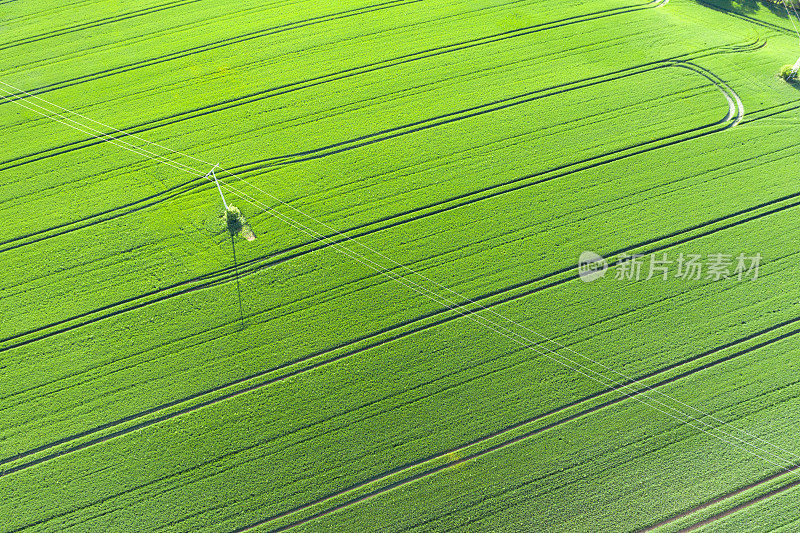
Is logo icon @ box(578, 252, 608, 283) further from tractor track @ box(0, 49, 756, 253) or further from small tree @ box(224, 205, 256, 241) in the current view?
small tree @ box(224, 205, 256, 241)

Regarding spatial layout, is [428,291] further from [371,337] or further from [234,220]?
[234,220]

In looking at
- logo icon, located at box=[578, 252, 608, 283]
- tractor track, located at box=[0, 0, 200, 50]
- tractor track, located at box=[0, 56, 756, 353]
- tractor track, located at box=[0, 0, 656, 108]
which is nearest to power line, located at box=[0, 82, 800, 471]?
tractor track, located at box=[0, 56, 756, 353]

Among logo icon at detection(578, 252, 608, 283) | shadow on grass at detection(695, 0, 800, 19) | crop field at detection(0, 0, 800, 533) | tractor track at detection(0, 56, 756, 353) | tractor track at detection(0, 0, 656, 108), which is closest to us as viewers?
crop field at detection(0, 0, 800, 533)

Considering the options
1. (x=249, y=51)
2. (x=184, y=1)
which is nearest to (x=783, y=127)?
(x=249, y=51)

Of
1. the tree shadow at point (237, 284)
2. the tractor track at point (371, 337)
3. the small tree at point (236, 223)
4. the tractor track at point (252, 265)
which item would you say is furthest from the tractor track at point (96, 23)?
the tractor track at point (371, 337)

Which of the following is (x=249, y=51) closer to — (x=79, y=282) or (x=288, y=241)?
(x=288, y=241)

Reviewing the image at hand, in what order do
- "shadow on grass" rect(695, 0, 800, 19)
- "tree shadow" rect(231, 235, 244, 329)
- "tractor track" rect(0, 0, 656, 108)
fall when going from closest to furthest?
"tree shadow" rect(231, 235, 244, 329) < "tractor track" rect(0, 0, 656, 108) < "shadow on grass" rect(695, 0, 800, 19)

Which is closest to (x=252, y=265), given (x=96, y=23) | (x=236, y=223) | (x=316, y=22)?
(x=236, y=223)
